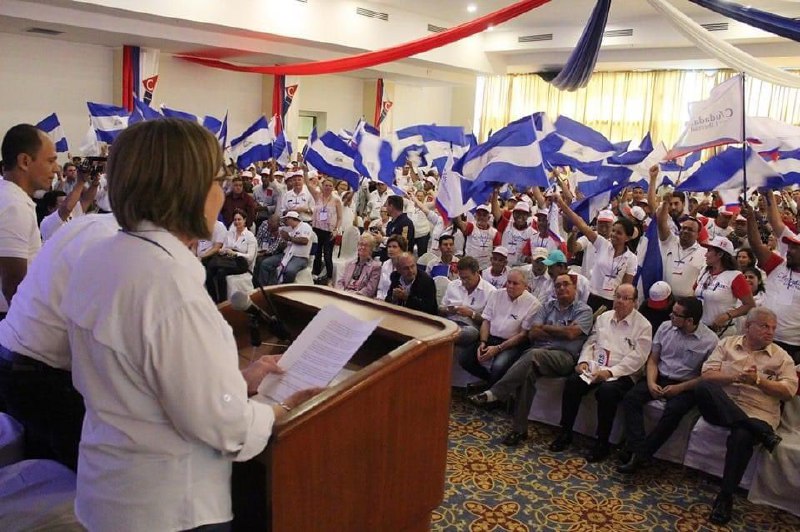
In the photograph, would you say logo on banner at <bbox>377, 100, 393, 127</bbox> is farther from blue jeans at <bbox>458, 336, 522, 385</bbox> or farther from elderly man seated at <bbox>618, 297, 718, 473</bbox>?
elderly man seated at <bbox>618, 297, 718, 473</bbox>

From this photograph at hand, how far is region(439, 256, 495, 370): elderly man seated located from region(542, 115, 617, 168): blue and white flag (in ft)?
10.1

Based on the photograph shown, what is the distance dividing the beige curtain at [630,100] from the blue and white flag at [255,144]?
33.9 feet

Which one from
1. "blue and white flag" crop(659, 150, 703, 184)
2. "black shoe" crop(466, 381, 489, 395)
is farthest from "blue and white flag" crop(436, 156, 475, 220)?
"blue and white flag" crop(659, 150, 703, 184)

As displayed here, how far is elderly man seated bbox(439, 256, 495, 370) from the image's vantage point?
5.32 m

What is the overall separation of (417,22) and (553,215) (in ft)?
30.0

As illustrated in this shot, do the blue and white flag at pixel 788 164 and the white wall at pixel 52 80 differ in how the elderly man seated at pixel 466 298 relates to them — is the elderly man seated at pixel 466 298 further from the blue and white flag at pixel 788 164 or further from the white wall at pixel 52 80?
the white wall at pixel 52 80

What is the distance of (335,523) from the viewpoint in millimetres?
1711

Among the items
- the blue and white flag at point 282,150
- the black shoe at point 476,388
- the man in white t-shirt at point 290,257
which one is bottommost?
the black shoe at point 476,388

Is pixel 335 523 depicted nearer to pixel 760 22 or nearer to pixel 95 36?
pixel 760 22

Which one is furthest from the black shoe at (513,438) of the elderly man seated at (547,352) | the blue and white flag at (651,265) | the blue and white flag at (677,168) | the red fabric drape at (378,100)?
the red fabric drape at (378,100)

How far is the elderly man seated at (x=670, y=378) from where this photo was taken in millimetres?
3948

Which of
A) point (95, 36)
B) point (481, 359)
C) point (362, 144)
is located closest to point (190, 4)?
point (95, 36)

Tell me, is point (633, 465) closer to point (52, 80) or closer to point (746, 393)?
point (746, 393)

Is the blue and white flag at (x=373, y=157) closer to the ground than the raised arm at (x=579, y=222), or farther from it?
farther from it
